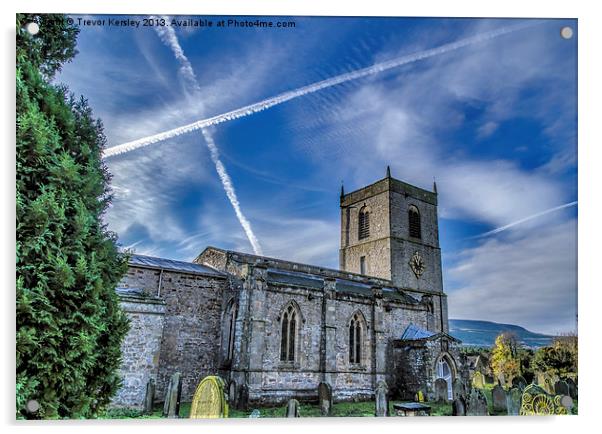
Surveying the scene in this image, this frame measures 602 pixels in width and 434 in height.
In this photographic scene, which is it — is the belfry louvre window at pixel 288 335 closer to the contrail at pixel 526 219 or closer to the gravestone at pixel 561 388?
the contrail at pixel 526 219

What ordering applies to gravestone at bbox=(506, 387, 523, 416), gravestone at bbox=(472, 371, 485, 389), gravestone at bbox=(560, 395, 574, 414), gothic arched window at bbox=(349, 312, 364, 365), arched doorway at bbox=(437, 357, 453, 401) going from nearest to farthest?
gravestone at bbox=(560, 395, 574, 414) → gravestone at bbox=(506, 387, 523, 416) → gothic arched window at bbox=(349, 312, 364, 365) → gravestone at bbox=(472, 371, 485, 389) → arched doorway at bbox=(437, 357, 453, 401)

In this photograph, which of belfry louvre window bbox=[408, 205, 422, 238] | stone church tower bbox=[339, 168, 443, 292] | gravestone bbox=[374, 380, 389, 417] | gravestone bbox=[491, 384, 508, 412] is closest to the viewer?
gravestone bbox=[491, 384, 508, 412]

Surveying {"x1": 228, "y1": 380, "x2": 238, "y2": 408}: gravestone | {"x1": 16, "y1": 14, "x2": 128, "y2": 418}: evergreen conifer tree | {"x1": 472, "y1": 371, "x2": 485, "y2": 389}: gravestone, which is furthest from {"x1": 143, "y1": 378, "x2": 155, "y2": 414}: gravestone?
{"x1": 472, "y1": 371, "x2": 485, "y2": 389}: gravestone

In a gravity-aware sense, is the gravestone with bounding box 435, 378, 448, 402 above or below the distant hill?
below

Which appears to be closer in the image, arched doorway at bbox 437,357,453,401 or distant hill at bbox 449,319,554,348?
distant hill at bbox 449,319,554,348

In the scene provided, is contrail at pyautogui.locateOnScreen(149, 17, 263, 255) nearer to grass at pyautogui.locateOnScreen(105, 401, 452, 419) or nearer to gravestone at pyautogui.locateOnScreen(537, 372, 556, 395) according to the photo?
grass at pyautogui.locateOnScreen(105, 401, 452, 419)

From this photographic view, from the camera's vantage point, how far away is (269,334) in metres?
11.6

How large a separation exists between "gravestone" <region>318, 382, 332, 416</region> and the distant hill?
3.80m

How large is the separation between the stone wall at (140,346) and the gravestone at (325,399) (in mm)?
3428

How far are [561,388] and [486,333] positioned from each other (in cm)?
265

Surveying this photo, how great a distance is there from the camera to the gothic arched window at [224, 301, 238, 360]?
37.1 feet

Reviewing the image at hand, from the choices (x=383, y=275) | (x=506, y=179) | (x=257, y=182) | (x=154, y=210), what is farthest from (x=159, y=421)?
(x=383, y=275)

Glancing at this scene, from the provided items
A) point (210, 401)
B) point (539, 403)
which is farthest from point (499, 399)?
point (210, 401)
